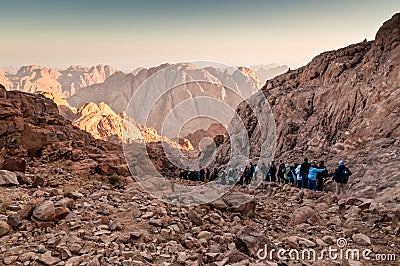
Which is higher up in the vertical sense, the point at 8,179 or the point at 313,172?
the point at 8,179

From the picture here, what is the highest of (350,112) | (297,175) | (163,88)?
(163,88)

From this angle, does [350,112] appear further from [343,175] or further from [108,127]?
[108,127]

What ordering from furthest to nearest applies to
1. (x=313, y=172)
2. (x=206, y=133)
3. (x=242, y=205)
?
(x=206, y=133) → (x=313, y=172) → (x=242, y=205)

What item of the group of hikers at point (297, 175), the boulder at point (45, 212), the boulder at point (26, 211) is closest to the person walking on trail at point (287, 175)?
the group of hikers at point (297, 175)

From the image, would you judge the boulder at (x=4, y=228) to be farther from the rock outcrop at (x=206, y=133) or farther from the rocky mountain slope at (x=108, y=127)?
the rock outcrop at (x=206, y=133)

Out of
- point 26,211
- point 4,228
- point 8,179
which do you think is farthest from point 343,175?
point 8,179

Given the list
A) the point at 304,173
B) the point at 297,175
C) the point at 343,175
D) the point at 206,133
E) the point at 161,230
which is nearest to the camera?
the point at 161,230

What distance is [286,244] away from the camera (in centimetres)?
669
